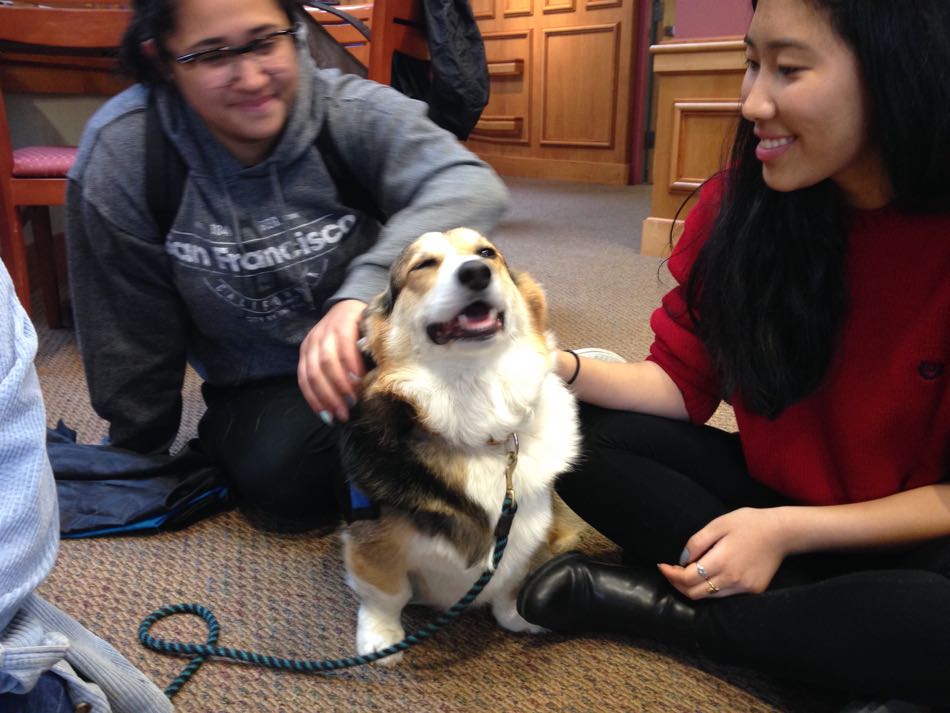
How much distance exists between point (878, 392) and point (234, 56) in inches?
37.9

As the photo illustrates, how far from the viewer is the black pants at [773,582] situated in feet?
2.68

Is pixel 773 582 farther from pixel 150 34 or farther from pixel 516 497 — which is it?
pixel 150 34

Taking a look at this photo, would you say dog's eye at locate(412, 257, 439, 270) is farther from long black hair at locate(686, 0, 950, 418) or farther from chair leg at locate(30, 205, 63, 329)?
chair leg at locate(30, 205, 63, 329)

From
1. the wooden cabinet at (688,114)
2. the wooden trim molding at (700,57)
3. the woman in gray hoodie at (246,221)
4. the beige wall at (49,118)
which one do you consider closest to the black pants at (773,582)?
the woman in gray hoodie at (246,221)

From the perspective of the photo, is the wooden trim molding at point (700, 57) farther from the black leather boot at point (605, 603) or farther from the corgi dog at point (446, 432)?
the black leather boot at point (605, 603)

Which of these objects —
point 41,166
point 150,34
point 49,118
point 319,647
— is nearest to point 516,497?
point 319,647

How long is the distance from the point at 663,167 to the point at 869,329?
7.45ft

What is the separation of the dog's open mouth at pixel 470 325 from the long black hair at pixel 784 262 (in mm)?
306

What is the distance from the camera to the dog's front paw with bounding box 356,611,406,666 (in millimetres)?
1039

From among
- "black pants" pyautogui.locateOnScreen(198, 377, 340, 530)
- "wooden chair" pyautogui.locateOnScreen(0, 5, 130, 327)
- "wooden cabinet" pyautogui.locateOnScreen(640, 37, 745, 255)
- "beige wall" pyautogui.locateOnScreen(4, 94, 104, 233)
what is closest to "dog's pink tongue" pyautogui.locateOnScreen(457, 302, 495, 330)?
"black pants" pyautogui.locateOnScreen(198, 377, 340, 530)

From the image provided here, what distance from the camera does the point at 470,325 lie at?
970 millimetres

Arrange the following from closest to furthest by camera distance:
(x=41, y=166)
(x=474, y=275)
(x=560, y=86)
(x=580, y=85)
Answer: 1. (x=474, y=275)
2. (x=41, y=166)
3. (x=580, y=85)
4. (x=560, y=86)

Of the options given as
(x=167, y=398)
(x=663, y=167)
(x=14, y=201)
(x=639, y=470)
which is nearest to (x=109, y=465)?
(x=167, y=398)

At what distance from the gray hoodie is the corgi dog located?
16 centimetres
